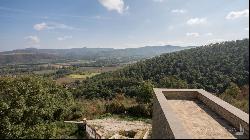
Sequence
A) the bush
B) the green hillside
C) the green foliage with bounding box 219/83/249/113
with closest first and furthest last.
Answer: the green foliage with bounding box 219/83/249/113 → the bush → the green hillside

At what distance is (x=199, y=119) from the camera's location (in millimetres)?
9781

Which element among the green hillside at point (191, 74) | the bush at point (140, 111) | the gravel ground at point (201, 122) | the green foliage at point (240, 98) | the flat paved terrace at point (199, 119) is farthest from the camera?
the green hillside at point (191, 74)

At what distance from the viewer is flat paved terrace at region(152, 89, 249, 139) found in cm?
773

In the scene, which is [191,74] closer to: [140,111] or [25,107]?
[140,111]

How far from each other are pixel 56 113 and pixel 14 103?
260 cm

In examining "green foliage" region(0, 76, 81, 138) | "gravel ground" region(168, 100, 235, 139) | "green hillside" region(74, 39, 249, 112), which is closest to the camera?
"gravel ground" region(168, 100, 235, 139)

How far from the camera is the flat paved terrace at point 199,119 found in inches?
304

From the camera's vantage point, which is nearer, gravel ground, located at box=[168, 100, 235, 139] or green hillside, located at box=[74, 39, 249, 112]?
gravel ground, located at box=[168, 100, 235, 139]

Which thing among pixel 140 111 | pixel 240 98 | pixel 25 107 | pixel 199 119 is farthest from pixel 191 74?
pixel 199 119

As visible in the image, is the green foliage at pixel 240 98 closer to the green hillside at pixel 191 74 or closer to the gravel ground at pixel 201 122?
the gravel ground at pixel 201 122

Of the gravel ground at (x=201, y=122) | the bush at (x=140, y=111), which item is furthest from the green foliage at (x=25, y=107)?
the gravel ground at (x=201, y=122)

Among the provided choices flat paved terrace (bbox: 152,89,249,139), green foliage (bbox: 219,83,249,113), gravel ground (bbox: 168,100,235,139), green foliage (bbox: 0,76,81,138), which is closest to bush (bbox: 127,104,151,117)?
green foliage (bbox: 0,76,81,138)

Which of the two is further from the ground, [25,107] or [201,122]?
[201,122]

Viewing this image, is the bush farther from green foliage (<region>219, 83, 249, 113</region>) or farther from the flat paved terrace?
the flat paved terrace
